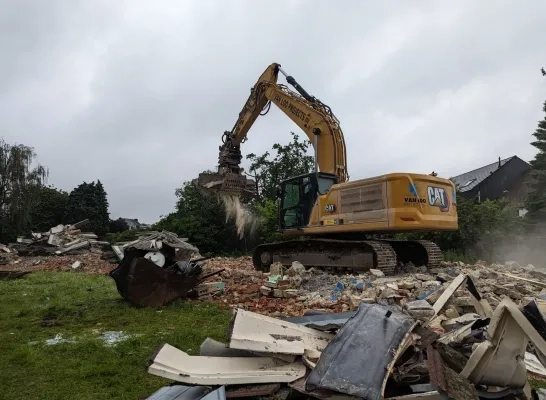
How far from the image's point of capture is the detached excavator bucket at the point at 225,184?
13.3 metres

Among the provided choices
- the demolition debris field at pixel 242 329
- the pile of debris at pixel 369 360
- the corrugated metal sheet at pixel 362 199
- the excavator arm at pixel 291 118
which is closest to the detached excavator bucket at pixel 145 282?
the demolition debris field at pixel 242 329

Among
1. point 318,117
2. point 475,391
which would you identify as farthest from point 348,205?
point 475,391

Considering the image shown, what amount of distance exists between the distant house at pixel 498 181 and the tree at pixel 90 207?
2901cm

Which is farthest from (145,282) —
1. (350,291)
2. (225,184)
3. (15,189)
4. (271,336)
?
(15,189)

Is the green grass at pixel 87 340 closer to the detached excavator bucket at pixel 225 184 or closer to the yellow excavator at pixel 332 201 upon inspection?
the yellow excavator at pixel 332 201

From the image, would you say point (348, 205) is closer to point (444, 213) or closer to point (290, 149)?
point (444, 213)

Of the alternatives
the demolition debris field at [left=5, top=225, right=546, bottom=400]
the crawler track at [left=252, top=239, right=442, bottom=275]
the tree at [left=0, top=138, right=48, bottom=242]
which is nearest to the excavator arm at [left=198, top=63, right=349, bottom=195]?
the crawler track at [left=252, top=239, right=442, bottom=275]

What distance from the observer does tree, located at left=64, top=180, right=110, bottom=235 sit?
3497cm

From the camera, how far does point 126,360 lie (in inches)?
173

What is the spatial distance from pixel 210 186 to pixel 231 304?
6510 mm

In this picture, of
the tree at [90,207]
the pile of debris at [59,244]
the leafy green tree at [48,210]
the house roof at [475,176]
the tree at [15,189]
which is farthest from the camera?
the house roof at [475,176]

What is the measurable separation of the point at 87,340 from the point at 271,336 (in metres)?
2.79

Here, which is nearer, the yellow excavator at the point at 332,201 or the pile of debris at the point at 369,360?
the pile of debris at the point at 369,360

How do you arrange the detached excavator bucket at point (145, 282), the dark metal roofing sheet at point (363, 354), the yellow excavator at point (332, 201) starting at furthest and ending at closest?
the yellow excavator at point (332, 201) → the detached excavator bucket at point (145, 282) → the dark metal roofing sheet at point (363, 354)
